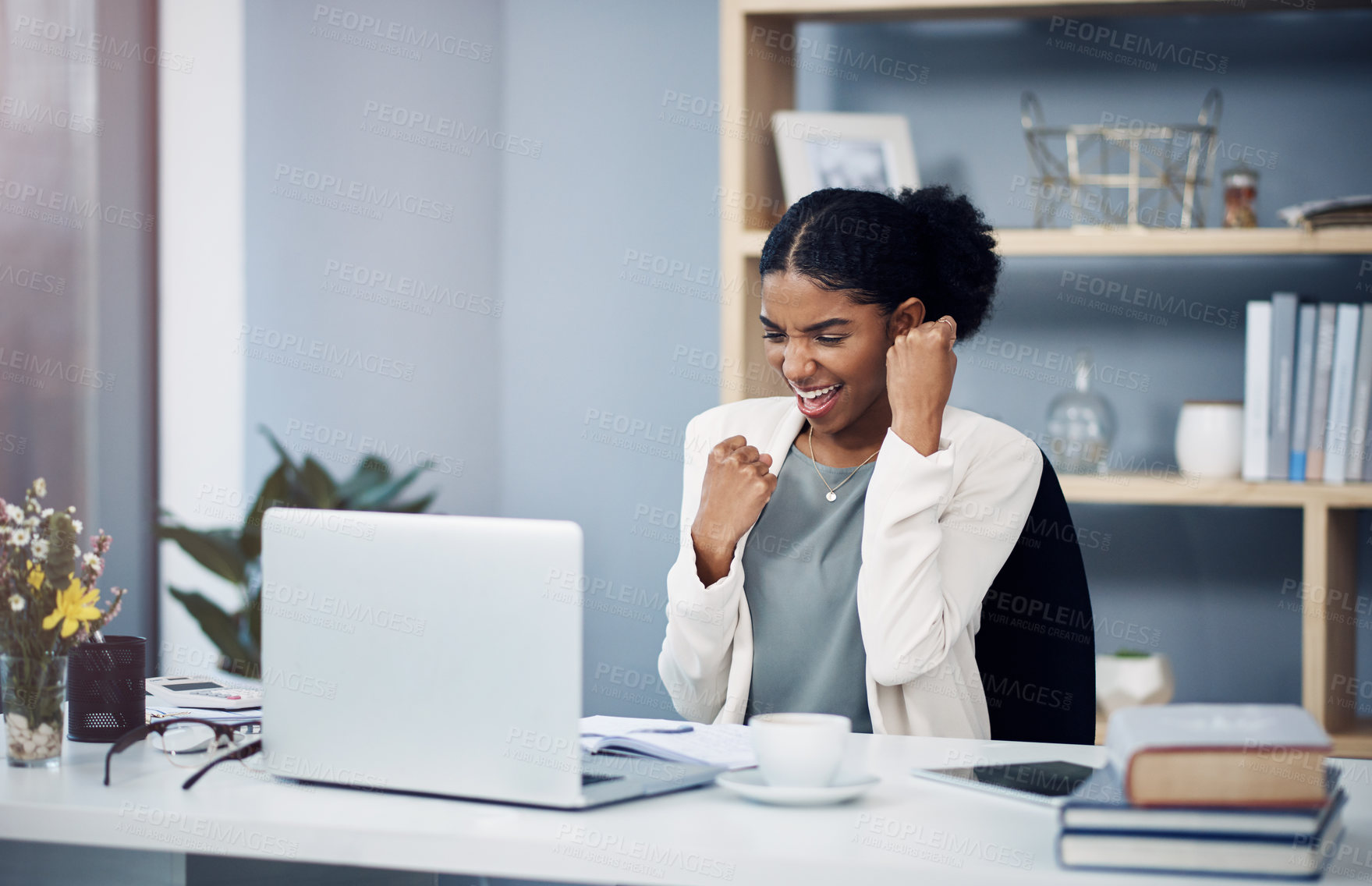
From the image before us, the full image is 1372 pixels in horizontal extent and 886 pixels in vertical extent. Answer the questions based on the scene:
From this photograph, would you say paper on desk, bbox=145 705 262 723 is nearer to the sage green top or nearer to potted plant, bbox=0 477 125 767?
potted plant, bbox=0 477 125 767

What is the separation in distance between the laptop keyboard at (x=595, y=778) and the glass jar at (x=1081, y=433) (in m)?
1.49

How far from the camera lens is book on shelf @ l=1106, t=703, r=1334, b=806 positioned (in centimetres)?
85

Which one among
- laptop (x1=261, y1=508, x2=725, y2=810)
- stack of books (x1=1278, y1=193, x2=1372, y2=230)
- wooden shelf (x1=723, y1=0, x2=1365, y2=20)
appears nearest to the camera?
laptop (x1=261, y1=508, x2=725, y2=810)

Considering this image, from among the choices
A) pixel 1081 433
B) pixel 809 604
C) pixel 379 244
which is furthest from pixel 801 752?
pixel 379 244

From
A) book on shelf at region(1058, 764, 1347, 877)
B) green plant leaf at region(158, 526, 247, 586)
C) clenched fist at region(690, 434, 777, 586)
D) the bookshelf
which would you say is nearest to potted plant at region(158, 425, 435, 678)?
green plant leaf at region(158, 526, 247, 586)

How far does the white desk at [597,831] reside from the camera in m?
0.89

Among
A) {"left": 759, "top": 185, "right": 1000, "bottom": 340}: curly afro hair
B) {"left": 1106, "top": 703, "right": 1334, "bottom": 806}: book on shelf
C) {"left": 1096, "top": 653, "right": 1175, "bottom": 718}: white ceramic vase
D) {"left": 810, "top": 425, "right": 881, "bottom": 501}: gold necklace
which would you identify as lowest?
{"left": 1096, "top": 653, "right": 1175, "bottom": 718}: white ceramic vase

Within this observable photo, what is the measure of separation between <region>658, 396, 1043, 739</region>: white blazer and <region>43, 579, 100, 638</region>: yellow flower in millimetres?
680

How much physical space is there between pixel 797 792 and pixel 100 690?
722 millimetres

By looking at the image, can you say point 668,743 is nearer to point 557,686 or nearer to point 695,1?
point 557,686

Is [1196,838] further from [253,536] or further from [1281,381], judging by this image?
[253,536]

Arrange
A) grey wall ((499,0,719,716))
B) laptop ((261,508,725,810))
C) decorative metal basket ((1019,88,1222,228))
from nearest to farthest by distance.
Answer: laptop ((261,508,725,810))
decorative metal basket ((1019,88,1222,228))
grey wall ((499,0,719,716))

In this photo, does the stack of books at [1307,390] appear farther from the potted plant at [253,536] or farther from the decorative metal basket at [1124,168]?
the potted plant at [253,536]

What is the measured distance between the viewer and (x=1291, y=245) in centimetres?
215
